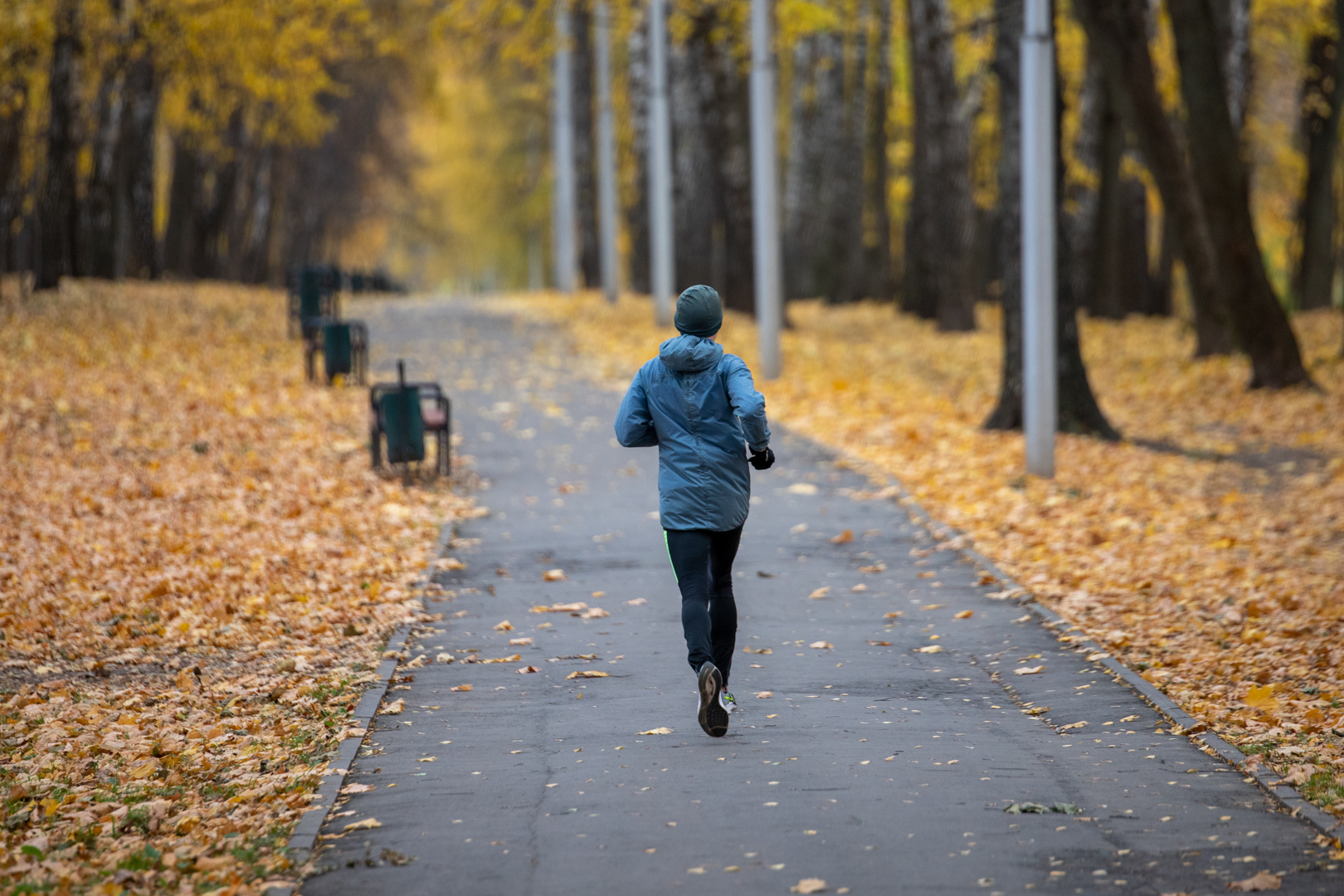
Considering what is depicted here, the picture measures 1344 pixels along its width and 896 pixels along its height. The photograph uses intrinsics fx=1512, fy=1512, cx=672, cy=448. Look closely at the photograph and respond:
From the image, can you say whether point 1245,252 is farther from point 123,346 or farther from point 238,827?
point 238,827

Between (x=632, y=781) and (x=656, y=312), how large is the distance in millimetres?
21907

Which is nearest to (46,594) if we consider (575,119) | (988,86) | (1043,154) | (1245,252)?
(1043,154)

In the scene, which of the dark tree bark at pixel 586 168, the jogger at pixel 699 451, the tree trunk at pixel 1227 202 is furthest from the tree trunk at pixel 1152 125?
the dark tree bark at pixel 586 168

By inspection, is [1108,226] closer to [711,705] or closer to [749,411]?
[749,411]

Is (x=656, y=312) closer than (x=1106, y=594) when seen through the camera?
No

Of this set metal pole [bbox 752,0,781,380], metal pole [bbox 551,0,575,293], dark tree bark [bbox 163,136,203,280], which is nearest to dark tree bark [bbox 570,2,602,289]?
metal pole [bbox 551,0,575,293]

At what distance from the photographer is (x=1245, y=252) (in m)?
19.0

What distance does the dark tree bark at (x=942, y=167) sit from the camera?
25969 millimetres

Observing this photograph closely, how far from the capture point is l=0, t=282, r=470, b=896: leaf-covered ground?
549cm

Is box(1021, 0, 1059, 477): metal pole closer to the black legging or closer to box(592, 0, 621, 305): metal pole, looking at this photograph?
the black legging

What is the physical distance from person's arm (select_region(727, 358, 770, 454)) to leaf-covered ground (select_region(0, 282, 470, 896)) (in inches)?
84.1

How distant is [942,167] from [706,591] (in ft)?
72.6

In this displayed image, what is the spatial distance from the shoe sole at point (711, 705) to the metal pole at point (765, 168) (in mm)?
14450

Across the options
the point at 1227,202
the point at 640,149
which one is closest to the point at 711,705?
the point at 1227,202
